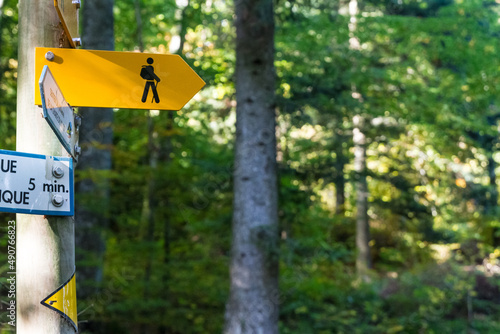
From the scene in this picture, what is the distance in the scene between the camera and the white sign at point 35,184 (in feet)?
5.77

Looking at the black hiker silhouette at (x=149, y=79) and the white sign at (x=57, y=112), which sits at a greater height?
the black hiker silhouette at (x=149, y=79)

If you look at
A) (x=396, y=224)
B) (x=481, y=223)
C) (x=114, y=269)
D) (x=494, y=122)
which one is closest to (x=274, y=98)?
(x=114, y=269)

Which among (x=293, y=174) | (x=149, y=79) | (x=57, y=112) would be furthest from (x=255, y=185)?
(x=57, y=112)

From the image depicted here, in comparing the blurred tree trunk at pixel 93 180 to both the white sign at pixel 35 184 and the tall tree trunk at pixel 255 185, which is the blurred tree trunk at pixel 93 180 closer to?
the tall tree trunk at pixel 255 185

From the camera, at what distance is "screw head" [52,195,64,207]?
1.83 m

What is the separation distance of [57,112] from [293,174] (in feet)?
19.0

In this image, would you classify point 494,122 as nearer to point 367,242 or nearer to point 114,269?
point 367,242

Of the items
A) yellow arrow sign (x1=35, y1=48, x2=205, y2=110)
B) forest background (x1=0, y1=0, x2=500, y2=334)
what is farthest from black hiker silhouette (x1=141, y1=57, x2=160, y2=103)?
forest background (x1=0, y1=0, x2=500, y2=334)

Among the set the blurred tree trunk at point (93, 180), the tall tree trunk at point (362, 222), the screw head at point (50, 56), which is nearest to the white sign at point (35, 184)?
the screw head at point (50, 56)

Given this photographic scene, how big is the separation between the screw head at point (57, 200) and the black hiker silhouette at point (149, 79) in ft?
1.61

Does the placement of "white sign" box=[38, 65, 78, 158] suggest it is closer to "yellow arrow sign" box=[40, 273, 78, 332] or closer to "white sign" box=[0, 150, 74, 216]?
"white sign" box=[0, 150, 74, 216]

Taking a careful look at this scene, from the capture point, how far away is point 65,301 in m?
1.85

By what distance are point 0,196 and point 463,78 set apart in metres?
11.3

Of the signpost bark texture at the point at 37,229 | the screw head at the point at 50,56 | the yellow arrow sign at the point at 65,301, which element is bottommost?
the yellow arrow sign at the point at 65,301
